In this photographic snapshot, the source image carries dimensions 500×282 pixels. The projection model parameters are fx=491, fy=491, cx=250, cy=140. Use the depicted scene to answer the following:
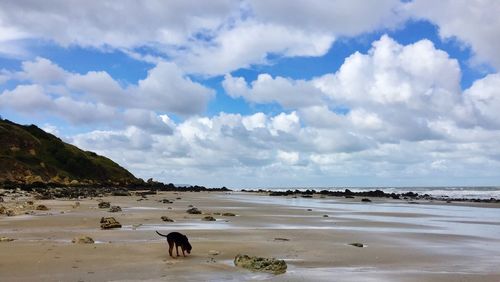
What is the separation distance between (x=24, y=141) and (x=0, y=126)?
603 cm

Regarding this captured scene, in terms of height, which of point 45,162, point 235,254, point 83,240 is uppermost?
point 45,162

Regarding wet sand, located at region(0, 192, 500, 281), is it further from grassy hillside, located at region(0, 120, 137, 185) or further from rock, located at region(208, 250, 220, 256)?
grassy hillside, located at region(0, 120, 137, 185)

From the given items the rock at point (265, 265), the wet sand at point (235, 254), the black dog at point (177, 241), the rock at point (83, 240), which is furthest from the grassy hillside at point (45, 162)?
the rock at point (265, 265)

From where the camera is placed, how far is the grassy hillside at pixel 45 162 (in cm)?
7688

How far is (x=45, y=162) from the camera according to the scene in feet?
293

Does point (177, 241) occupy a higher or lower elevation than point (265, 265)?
higher

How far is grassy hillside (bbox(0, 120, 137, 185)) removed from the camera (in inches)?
3027

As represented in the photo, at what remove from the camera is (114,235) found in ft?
51.4

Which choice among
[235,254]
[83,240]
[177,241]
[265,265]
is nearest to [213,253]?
[235,254]

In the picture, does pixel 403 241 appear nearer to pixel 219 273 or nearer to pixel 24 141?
pixel 219 273

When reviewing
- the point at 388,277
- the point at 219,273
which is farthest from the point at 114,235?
the point at 388,277

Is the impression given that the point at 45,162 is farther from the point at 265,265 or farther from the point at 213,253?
the point at 265,265

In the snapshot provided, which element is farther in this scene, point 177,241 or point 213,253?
point 213,253

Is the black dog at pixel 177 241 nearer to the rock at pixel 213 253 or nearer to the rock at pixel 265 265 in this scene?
the rock at pixel 213 253
